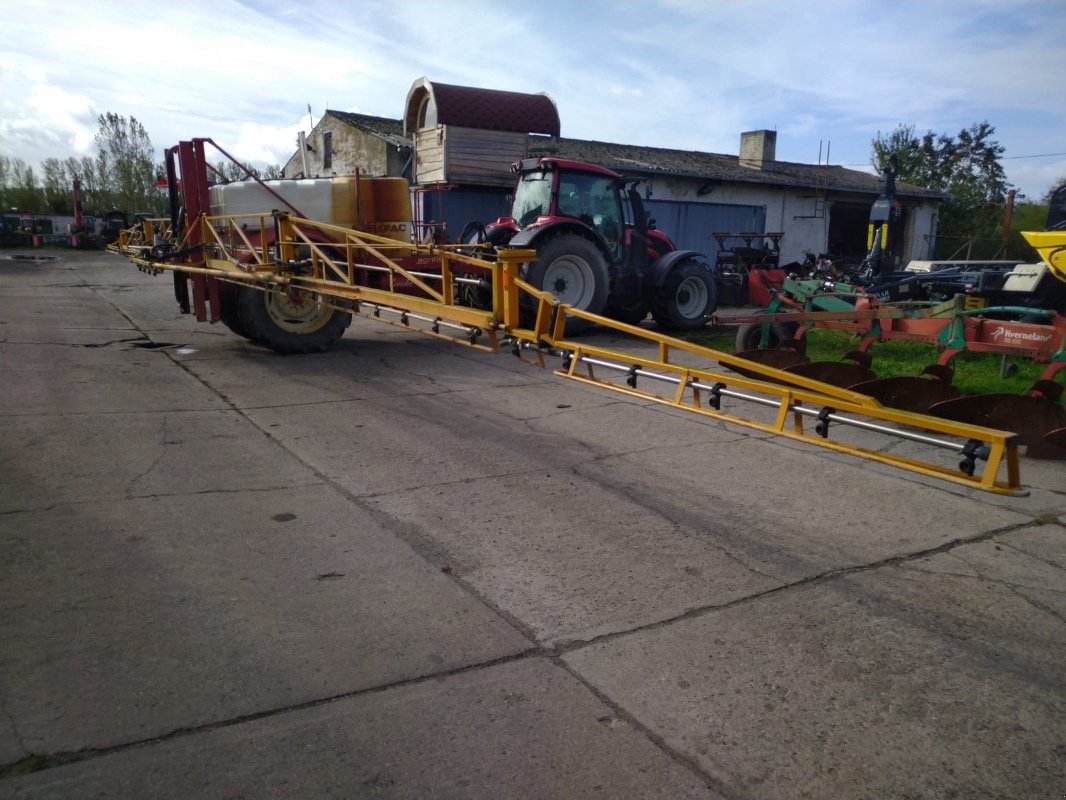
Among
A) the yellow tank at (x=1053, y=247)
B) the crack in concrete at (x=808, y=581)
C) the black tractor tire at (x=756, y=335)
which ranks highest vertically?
the yellow tank at (x=1053, y=247)

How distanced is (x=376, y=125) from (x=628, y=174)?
9.37 meters

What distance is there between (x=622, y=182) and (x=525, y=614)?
31.8 ft

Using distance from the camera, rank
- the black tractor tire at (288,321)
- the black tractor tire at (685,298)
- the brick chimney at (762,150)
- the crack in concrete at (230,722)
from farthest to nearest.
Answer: the brick chimney at (762,150) < the black tractor tire at (685,298) < the black tractor tire at (288,321) < the crack in concrete at (230,722)

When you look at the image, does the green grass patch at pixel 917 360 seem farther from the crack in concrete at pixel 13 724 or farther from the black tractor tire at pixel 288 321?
the crack in concrete at pixel 13 724

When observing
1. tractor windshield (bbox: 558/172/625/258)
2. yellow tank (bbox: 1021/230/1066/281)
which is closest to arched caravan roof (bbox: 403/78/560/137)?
tractor windshield (bbox: 558/172/625/258)

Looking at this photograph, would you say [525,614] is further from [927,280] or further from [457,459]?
[927,280]

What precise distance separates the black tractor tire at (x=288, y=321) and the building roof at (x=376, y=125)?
13502 mm

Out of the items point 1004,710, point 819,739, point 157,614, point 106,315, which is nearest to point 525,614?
point 819,739

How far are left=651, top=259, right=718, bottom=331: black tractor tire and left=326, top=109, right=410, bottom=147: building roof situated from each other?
12.7 metres

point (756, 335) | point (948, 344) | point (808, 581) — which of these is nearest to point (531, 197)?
point (756, 335)

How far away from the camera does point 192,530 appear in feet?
15.0

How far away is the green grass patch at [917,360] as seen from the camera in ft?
29.4

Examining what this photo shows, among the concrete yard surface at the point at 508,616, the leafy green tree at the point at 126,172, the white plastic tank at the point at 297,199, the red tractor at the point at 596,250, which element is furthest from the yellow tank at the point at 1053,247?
the leafy green tree at the point at 126,172

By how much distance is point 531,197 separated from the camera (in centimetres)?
1213
